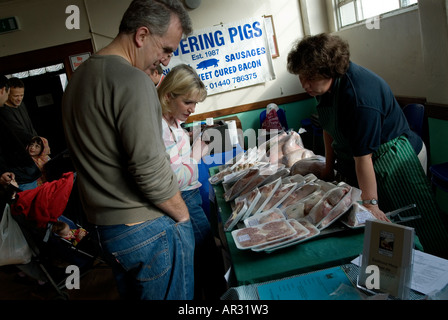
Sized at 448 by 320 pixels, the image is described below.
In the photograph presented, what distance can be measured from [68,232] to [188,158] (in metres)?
1.72

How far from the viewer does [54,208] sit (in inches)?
108

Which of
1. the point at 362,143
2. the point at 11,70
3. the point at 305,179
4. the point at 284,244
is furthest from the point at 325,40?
the point at 11,70

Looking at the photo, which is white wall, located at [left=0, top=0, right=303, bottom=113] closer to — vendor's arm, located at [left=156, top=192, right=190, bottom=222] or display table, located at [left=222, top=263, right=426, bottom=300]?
vendor's arm, located at [left=156, top=192, right=190, bottom=222]

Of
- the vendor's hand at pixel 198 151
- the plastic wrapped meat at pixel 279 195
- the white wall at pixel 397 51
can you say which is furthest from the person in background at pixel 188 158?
the white wall at pixel 397 51

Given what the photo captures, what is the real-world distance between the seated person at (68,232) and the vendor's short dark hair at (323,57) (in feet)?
8.18

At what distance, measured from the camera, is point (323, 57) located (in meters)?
1.66

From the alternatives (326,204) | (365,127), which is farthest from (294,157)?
(326,204)

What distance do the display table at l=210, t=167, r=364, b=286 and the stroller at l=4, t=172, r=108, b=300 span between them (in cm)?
191

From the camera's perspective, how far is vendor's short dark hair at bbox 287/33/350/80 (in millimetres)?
1651

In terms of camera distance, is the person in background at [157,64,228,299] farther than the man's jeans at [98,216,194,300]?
Yes

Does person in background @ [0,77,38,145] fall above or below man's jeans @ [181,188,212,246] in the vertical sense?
above

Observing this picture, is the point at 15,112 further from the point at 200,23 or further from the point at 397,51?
the point at 397,51

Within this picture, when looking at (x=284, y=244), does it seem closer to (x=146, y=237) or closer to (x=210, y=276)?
(x=146, y=237)

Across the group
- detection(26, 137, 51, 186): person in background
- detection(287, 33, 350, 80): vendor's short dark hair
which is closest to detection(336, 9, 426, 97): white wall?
detection(287, 33, 350, 80): vendor's short dark hair
